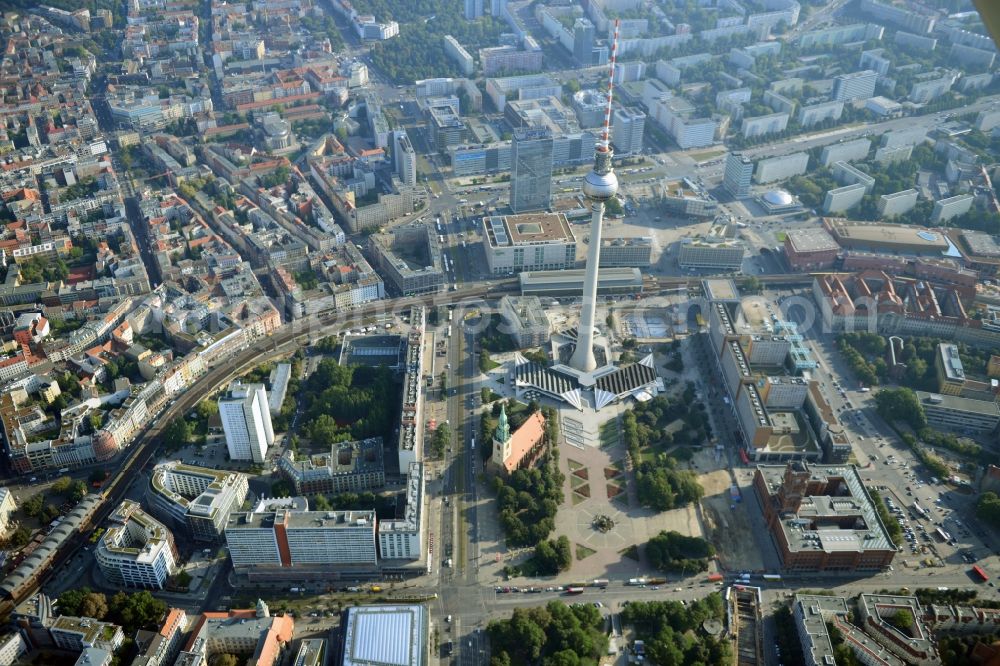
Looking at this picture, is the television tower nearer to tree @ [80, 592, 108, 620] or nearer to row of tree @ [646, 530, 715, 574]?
row of tree @ [646, 530, 715, 574]

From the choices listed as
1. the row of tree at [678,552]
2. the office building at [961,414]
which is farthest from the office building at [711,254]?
the row of tree at [678,552]

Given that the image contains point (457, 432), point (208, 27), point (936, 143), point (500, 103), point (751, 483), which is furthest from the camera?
point (208, 27)

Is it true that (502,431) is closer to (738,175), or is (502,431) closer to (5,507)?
(5,507)

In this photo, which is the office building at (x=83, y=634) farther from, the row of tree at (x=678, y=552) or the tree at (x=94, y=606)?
the row of tree at (x=678, y=552)

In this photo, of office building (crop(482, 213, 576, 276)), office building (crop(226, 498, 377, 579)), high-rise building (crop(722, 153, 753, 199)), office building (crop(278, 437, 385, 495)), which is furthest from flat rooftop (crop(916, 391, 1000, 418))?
office building (crop(226, 498, 377, 579))

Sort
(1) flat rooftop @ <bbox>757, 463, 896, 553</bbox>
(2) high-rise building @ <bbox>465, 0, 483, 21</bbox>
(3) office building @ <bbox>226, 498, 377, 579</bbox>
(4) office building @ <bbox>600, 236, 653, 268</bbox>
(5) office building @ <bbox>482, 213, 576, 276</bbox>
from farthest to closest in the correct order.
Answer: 1. (2) high-rise building @ <bbox>465, 0, 483, 21</bbox>
2. (4) office building @ <bbox>600, 236, 653, 268</bbox>
3. (5) office building @ <bbox>482, 213, 576, 276</bbox>
4. (1) flat rooftop @ <bbox>757, 463, 896, 553</bbox>
5. (3) office building @ <bbox>226, 498, 377, 579</bbox>

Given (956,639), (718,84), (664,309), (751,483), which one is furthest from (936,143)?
(956,639)

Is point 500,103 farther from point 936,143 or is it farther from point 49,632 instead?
point 49,632
